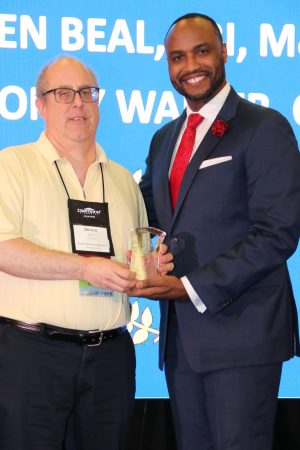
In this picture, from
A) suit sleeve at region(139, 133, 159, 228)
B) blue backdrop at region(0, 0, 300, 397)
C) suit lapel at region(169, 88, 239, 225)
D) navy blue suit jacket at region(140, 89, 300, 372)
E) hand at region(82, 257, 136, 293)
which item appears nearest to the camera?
hand at region(82, 257, 136, 293)

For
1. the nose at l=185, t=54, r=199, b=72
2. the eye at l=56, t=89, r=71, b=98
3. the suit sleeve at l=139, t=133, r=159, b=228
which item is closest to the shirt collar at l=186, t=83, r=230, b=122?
the nose at l=185, t=54, r=199, b=72

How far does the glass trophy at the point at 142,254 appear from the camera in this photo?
2.32m

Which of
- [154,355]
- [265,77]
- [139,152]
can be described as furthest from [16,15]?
[154,355]

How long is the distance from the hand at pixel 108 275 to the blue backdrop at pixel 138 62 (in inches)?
46.3

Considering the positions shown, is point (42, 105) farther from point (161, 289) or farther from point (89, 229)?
Result: point (161, 289)

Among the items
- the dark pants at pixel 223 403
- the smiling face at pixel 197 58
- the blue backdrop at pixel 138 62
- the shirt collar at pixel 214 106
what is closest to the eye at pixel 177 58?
the smiling face at pixel 197 58

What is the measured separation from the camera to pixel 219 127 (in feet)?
8.32

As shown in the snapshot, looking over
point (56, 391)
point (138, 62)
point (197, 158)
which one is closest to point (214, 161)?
point (197, 158)

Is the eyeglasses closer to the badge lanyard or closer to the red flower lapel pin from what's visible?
the badge lanyard

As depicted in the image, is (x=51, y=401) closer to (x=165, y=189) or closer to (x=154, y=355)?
(x=165, y=189)

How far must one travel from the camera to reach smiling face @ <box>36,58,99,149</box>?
2518 mm

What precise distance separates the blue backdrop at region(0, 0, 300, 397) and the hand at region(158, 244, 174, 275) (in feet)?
3.47

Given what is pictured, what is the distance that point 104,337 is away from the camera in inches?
95.4

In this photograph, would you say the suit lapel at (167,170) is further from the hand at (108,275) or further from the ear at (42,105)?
the ear at (42,105)
